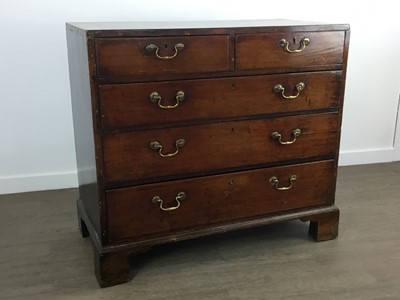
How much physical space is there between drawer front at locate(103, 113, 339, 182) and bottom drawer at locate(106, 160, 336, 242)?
0.05 metres

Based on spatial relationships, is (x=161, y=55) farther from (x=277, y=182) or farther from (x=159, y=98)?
(x=277, y=182)

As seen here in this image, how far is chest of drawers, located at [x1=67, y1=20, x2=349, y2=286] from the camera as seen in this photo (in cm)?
144

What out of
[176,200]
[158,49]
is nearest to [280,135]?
[176,200]

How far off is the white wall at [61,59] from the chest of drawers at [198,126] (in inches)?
20.0

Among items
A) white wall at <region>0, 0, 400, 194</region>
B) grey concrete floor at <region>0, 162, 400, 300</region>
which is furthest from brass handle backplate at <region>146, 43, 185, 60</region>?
white wall at <region>0, 0, 400, 194</region>

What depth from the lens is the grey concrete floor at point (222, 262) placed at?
1553mm

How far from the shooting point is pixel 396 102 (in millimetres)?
2674

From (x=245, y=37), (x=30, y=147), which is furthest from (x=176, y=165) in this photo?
(x=30, y=147)

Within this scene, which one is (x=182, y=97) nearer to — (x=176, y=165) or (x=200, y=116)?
(x=200, y=116)

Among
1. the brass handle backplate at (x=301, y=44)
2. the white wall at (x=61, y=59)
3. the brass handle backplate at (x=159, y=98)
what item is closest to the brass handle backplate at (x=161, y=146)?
the brass handle backplate at (x=159, y=98)

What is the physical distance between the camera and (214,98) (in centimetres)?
154

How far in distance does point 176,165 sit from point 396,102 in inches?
64.0

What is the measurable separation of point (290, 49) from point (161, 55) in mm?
442

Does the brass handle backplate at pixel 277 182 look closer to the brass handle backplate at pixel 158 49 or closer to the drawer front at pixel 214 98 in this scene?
the drawer front at pixel 214 98
